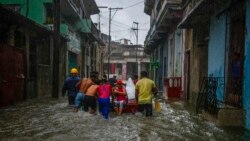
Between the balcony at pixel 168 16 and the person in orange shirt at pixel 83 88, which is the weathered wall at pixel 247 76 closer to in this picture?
the person in orange shirt at pixel 83 88

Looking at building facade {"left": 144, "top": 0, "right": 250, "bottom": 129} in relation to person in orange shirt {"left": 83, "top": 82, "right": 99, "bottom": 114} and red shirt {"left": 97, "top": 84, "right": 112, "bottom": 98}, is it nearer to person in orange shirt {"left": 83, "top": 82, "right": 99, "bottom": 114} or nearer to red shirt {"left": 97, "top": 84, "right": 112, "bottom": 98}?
red shirt {"left": 97, "top": 84, "right": 112, "bottom": 98}

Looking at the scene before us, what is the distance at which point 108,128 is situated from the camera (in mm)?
9852

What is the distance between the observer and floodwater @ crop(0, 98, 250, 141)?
28.1 ft

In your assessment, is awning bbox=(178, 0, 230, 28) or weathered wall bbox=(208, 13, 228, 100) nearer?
awning bbox=(178, 0, 230, 28)

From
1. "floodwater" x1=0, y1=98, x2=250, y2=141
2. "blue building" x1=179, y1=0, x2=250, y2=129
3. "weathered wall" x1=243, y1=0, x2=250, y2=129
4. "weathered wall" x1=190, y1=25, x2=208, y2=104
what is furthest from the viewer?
"weathered wall" x1=190, y1=25, x2=208, y2=104

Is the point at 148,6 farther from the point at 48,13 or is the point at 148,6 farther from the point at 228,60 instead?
the point at 228,60

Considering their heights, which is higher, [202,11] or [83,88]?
[202,11]

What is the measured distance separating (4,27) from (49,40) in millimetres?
7980

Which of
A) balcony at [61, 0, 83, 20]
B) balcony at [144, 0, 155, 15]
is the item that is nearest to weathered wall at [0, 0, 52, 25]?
balcony at [61, 0, 83, 20]

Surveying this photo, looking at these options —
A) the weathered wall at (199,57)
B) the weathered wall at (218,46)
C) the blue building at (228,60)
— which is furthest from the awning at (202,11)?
the weathered wall at (199,57)

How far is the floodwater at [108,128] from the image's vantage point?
28.1 ft

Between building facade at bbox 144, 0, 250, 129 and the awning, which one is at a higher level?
the awning

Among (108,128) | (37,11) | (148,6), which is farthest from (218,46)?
(148,6)

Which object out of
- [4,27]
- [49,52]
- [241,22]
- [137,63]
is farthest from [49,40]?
[137,63]
